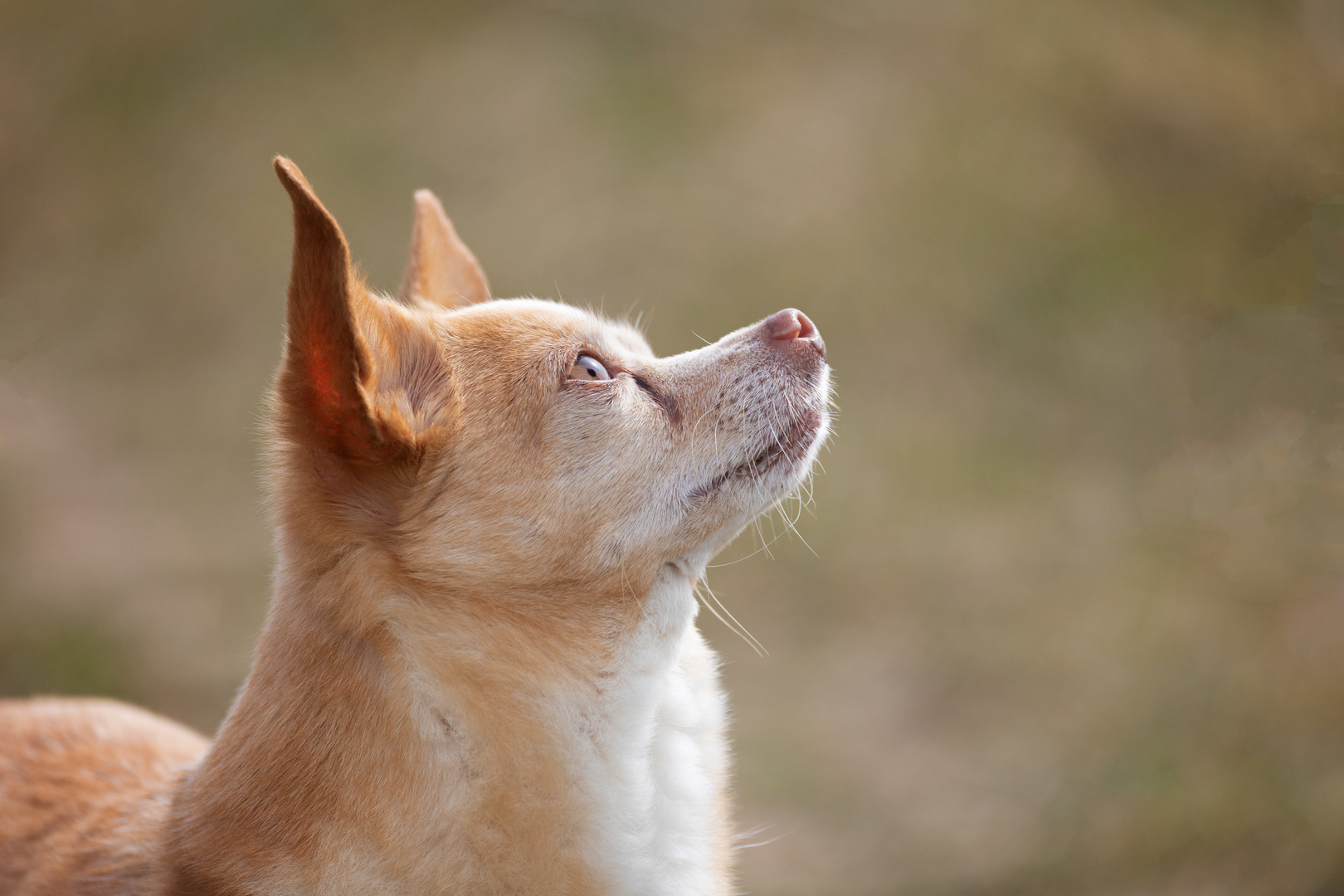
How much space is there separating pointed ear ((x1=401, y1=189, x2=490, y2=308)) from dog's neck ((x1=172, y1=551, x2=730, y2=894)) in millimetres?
1304

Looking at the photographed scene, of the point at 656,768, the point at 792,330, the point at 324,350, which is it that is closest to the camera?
the point at 324,350

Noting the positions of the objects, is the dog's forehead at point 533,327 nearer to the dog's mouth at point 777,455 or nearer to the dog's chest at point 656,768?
the dog's mouth at point 777,455

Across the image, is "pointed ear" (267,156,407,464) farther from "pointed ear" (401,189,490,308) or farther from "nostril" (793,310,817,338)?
"nostril" (793,310,817,338)

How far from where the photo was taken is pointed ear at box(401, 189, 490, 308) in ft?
12.0

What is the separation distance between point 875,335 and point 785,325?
5.24 m

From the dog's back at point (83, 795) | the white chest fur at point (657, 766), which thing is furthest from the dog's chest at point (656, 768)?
the dog's back at point (83, 795)

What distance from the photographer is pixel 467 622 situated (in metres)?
2.64

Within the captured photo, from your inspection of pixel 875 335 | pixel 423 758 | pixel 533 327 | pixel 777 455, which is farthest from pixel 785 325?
pixel 875 335

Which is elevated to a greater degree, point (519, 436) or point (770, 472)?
point (770, 472)

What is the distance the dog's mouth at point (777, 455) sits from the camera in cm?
292

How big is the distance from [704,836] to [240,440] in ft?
21.4

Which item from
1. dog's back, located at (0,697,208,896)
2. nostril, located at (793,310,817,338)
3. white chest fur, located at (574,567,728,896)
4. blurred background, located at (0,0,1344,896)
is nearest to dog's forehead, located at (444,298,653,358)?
nostril, located at (793,310,817,338)

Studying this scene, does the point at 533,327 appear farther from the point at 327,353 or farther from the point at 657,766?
the point at 657,766

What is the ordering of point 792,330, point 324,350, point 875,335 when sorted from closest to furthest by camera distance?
1. point 324,350
2. point 792,330
3. point 875,335
